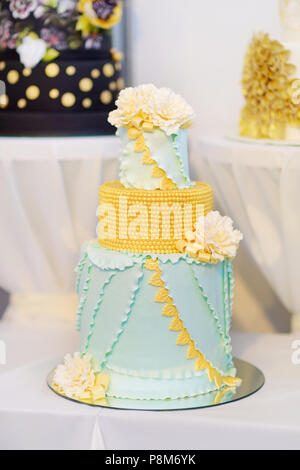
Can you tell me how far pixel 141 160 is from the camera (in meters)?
1.18

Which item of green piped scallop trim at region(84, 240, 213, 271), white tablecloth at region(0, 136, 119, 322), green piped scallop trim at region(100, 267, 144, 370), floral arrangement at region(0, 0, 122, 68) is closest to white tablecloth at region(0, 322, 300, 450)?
green piped scallop trim at region(100, 267, 144, 370)

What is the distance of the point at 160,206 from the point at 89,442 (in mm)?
376

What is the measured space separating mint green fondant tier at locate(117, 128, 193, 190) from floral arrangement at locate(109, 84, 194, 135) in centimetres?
2

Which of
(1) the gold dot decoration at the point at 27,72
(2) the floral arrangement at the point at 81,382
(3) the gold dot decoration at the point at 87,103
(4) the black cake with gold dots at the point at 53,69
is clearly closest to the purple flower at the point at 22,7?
(4) the black cake with gold dots at the point at 53,69

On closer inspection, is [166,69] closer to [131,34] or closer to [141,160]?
[131,34]

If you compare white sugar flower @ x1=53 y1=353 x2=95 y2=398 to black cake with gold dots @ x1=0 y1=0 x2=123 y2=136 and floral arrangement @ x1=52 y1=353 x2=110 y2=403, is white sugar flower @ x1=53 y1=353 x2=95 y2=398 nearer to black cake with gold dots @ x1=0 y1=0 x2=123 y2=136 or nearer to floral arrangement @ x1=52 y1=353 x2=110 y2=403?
floral arrangement @ x1=52 y1=353 x2=110 y2=403

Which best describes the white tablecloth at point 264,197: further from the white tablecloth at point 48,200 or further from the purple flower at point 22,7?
the purple flower at point 22,7

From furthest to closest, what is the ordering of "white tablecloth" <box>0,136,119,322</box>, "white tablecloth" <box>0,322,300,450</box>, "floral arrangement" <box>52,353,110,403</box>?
1. "white tablecloth" <box>0,136,119,322</box>
2. "floral arrangement" <box>52,353,110,403</box>
3. "white tablecloth" <box>0,322,300,450</box>

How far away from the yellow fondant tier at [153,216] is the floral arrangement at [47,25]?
466mm

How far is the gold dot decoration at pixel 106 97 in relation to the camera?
154 centimetres

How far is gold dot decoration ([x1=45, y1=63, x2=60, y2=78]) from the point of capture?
1502 mm

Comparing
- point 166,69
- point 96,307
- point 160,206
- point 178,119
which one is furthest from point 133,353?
point 166,69

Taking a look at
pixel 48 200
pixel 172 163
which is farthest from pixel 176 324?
pixel 48 200

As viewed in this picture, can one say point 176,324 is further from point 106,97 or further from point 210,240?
point 106,97
